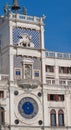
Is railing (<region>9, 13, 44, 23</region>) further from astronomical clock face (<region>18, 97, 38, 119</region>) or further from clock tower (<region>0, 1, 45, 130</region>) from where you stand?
astronomical clock face (<region>18, 97, 38, 119</region>)

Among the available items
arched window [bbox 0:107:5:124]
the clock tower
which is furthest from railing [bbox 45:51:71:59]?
arched window [bbox 0:107:5:124]

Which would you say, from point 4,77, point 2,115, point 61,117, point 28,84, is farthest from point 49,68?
point 2,115

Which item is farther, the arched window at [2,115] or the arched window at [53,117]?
the arched window at [53,117]

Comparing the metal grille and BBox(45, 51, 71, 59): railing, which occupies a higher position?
the metal grille

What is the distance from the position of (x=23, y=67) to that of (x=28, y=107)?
639 cm

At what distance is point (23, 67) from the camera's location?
74000mm

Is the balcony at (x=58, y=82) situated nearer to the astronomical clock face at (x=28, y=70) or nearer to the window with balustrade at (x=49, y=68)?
the window with balustrade at (x=49, y=68)

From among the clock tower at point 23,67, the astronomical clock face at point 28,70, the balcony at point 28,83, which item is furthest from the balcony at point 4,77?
the astronomical clock face at point 28,70

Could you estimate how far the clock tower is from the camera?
72188 millimetres

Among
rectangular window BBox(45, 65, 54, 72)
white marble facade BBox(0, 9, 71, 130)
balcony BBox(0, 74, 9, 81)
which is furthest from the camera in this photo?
rectangular window BBox(45, 65, 54, 72)

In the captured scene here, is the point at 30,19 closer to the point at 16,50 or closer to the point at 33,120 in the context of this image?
the point at 16,50

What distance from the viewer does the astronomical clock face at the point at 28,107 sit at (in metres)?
72.5

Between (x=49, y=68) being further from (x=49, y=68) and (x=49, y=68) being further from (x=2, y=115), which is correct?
(x=2, y=115)

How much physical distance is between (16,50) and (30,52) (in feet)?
8.23
